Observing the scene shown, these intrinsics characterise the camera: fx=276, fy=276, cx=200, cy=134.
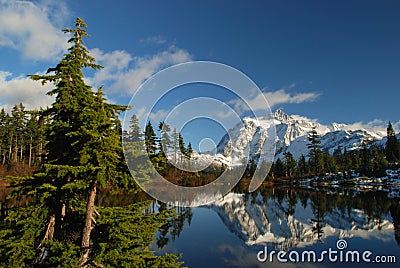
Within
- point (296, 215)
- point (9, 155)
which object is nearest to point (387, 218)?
point (296, 215)

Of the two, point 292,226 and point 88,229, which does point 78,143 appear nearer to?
point 88,229

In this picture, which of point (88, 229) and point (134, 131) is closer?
point (134, 131)

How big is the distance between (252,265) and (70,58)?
1244 cm

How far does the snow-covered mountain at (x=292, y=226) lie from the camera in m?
18.5

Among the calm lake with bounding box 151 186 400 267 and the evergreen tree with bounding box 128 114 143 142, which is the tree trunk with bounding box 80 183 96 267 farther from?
the calm lake with bounding box 151 186 400 267

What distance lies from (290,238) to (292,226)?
4024 millimetres

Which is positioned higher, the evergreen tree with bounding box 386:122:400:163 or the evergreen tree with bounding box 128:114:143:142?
the evergreen tree with bounding box 386:122:400:163

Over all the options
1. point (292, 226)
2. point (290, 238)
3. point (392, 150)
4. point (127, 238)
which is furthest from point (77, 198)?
point (392, 150)

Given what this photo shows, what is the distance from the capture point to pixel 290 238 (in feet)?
60.8

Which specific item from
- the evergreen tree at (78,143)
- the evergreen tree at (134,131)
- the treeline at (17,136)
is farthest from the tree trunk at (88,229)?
the treeline at (17,136)

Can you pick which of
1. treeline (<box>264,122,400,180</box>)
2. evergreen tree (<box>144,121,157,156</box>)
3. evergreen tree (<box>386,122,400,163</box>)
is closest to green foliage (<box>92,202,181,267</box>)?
evergreen tree (<box>144,121,157,156</box>)

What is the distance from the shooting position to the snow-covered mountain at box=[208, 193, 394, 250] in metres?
18.5

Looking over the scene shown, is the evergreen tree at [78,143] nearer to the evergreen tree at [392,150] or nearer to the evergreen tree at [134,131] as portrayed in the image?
the evergreen tree at [134,131]

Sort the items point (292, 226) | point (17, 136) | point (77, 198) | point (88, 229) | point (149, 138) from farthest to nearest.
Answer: point (17, 136), point (292, 226), point (77, 198), point (149, 138), point (88, 229)
